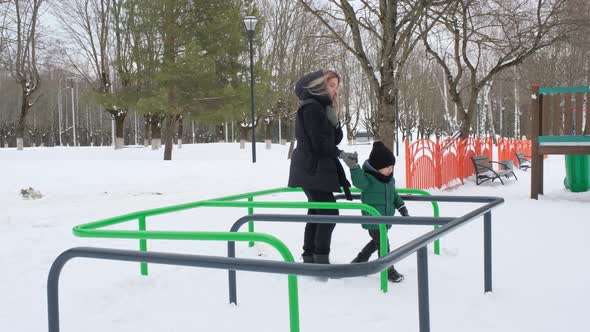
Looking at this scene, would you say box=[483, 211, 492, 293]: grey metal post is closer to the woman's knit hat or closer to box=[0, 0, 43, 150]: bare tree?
the woman's knit hat

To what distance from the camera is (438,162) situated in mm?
11906

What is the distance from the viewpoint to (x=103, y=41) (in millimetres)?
30672

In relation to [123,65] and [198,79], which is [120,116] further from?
[198,79]

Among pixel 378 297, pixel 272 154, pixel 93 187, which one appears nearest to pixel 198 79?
pixel 272 154

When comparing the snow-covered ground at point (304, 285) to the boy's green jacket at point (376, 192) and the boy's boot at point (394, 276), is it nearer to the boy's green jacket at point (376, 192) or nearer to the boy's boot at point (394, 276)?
the boy's boot at point (394, 276)

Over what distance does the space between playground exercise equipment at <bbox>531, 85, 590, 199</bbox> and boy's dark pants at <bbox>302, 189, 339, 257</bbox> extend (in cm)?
671

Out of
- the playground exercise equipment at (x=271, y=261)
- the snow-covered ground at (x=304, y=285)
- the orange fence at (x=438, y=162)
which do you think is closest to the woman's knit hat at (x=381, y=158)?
the playground exercise equipment at (x=271, y=261)

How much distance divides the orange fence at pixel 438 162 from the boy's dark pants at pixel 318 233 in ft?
19.3

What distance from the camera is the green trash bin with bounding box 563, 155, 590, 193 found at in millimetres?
10133

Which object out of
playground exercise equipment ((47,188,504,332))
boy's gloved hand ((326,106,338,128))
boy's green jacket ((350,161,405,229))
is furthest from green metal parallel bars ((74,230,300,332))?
boy's green jacket ((350,161,405,229))

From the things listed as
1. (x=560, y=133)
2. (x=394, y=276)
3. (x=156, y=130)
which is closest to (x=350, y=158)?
(x=394, y=276)

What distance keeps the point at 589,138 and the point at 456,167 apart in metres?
4.09

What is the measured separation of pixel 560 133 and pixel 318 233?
7187mm

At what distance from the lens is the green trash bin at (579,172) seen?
33.2 ft
